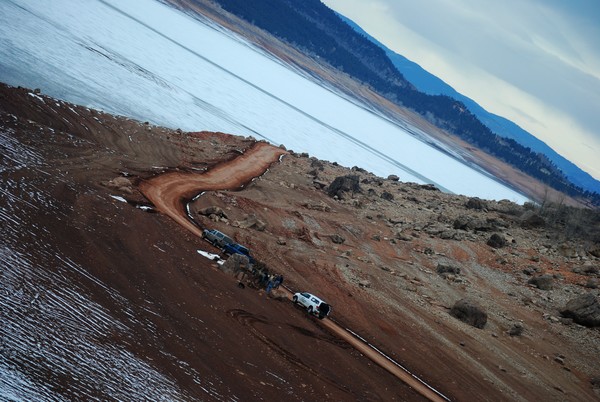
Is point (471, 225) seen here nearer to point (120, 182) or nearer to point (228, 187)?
point (228, 187)

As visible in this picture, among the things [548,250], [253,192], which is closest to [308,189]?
[253,192]

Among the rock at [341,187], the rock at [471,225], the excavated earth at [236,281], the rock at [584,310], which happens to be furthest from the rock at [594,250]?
the rock at [341,187]

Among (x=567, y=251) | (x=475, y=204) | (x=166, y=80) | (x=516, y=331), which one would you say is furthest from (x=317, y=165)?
(x=516, y=331)

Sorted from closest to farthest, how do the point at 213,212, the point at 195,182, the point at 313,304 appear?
the point at 313,304, the point at 213,212, the point at 195,182

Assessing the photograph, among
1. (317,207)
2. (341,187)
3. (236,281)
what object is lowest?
(236,281)

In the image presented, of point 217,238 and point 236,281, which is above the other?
point 217,238
